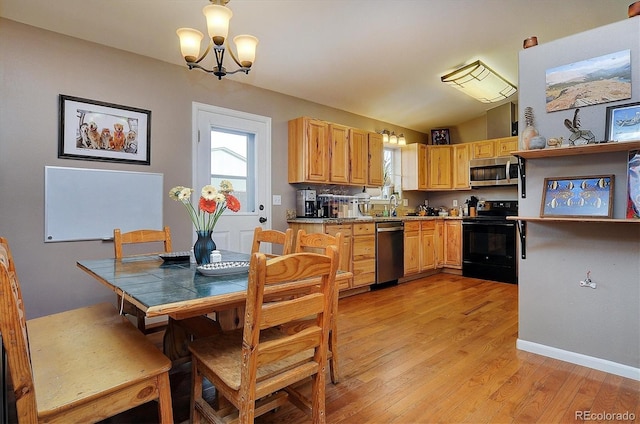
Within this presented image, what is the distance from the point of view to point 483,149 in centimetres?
546

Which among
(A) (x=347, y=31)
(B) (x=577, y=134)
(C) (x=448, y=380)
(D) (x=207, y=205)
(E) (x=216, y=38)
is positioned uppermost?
(A) (x=347, y=31)

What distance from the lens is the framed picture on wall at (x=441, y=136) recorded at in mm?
6109

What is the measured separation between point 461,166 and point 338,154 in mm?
2649

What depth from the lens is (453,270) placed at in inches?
216

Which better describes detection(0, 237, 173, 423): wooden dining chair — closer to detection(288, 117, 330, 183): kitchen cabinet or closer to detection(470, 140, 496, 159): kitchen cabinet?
detection(288, 117, 330, 183): kitchen cabinet

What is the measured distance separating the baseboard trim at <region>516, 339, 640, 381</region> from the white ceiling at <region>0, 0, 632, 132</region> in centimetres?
293

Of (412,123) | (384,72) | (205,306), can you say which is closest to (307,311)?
(205,306)

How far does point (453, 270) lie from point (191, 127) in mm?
4537

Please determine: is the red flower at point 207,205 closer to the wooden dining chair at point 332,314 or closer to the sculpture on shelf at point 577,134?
the wooden dining chair at point 332,314

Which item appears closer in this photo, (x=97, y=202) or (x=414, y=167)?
(x=97, y=202)

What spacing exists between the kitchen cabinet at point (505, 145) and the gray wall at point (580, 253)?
3.00 metres

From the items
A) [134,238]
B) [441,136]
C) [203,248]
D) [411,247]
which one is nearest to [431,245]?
[411,247]

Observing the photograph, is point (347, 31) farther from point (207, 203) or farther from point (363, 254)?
point (363, 254)

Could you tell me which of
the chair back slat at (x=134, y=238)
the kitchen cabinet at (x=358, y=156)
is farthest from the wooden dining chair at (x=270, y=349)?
the kitchen cabinet at (x=358, y=156)
